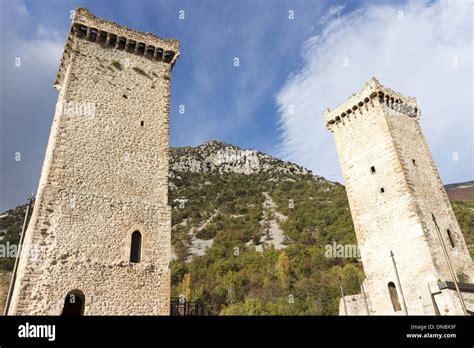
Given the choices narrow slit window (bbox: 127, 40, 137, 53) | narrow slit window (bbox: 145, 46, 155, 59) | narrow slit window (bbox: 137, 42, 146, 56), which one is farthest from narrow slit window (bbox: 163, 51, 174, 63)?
narrow slit window (bbox: 127, 40, 137, 53)

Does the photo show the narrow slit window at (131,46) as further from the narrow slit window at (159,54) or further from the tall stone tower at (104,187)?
the narrow slit window at (159,54)

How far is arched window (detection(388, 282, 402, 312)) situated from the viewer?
1686 centimetres

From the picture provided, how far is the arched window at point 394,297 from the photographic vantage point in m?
16.9

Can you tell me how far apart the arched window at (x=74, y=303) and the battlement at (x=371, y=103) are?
16377mm

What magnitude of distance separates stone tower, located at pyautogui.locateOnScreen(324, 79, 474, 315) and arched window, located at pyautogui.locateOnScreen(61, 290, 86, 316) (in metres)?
12.0

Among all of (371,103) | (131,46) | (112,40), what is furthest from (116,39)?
(371,103)

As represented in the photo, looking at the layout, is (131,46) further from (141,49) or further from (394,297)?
(394,297)

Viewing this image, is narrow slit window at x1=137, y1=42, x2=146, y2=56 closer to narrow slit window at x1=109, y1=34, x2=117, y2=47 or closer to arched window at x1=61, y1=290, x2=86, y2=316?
narrow slit window at x1=109, y1=34, x2=117, y2=47

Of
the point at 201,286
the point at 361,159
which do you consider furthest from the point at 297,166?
the point at 361,159

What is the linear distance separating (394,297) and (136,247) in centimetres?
1156

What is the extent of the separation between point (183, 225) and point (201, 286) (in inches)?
706

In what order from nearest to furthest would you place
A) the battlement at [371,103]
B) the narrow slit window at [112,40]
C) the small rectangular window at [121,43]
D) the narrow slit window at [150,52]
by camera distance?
the narrow slit window at [112,40] < the small rectangular window at [121,43] < the narrow slit window at [150,52] < the battlement at [371,103]

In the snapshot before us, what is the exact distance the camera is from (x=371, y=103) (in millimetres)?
20641

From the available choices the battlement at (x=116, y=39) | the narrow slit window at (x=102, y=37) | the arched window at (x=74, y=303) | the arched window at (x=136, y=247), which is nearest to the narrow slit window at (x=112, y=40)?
the battlement at (x=116, y=39)
